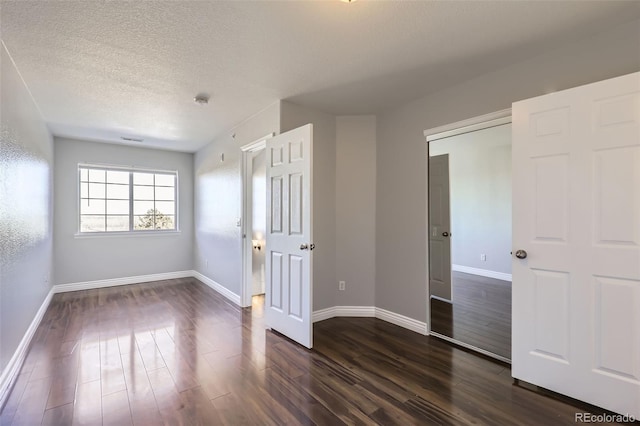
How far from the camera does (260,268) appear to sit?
459 cm

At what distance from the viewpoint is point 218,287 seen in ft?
15.4

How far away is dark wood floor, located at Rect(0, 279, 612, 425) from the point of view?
1.81 meters

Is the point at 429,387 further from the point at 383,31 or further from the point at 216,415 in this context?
the point at 383,31

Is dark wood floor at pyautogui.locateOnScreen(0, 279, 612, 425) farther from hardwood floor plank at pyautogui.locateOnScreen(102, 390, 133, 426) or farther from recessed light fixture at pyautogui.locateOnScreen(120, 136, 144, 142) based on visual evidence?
recessed light fixture at pyautogui.locateOnScreen(120, 136, 144, 142)

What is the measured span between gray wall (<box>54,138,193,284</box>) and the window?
135 mm

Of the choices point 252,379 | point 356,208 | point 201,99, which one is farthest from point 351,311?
point 201,99

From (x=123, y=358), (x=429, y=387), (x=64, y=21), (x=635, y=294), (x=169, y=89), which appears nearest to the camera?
(x=635, y=294)

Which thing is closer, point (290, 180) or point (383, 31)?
point (383, 31)

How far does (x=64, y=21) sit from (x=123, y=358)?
2556 mm

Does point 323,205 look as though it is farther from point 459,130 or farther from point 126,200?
point 126,200

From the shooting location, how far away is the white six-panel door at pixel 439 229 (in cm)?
316

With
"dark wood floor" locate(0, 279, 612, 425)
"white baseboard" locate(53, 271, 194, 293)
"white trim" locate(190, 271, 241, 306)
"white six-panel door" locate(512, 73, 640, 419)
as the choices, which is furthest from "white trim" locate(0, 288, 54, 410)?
"white six-panel door" locate(512, 73, 640, 419)

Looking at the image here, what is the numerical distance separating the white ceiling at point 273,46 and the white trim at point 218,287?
257 centimetres

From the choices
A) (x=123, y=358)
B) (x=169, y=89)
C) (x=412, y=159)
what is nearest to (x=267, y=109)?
(x=169, y=89)
